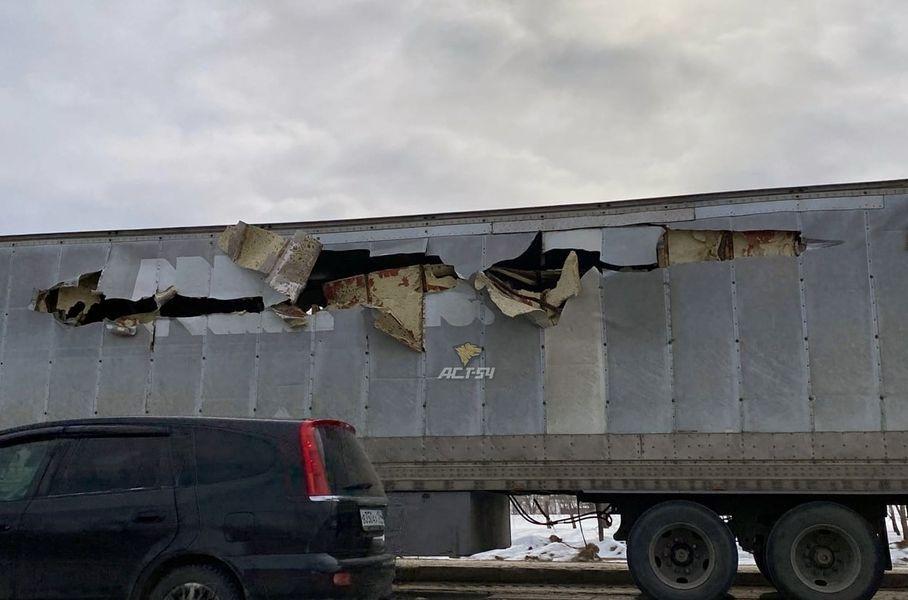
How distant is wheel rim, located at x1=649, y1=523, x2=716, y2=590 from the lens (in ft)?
29.2

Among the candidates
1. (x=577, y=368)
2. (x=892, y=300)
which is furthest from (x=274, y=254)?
(x=892, y=300)

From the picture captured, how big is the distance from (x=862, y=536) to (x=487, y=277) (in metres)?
4.77

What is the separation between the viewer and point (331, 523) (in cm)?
582

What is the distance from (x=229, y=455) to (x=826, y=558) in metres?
6.29

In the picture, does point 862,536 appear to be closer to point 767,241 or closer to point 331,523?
point 767,241

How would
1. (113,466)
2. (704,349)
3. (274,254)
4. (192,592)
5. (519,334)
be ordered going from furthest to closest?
(274,254), (519,334), (704,349), (113,466), (192,592)

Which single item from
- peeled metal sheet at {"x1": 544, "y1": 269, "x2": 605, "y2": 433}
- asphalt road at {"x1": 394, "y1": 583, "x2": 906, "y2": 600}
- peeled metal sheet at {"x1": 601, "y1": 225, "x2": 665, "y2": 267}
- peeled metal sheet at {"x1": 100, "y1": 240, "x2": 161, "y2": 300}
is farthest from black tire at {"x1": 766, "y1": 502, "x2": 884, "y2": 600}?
peeled metal sheet at {"x1": 100, "y1": 240, "x2": 161, "y2": 300}

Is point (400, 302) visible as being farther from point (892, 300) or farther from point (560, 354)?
point (892, 300)

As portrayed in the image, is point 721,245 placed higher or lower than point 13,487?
higher

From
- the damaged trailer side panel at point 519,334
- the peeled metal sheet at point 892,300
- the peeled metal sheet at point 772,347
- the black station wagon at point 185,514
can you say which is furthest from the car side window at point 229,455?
the peeled metal sheet at point 892,300

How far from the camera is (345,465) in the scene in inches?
248

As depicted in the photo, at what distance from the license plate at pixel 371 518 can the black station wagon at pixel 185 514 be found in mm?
19

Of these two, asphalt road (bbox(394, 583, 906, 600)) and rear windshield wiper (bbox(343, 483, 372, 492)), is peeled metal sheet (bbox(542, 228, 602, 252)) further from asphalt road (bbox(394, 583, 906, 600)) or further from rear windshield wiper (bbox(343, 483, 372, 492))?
rear windshield wiper (bbox(343, 483, 372, 492))

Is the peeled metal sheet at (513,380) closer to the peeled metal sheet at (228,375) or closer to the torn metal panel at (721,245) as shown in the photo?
the torn metal panel at (721,245)
